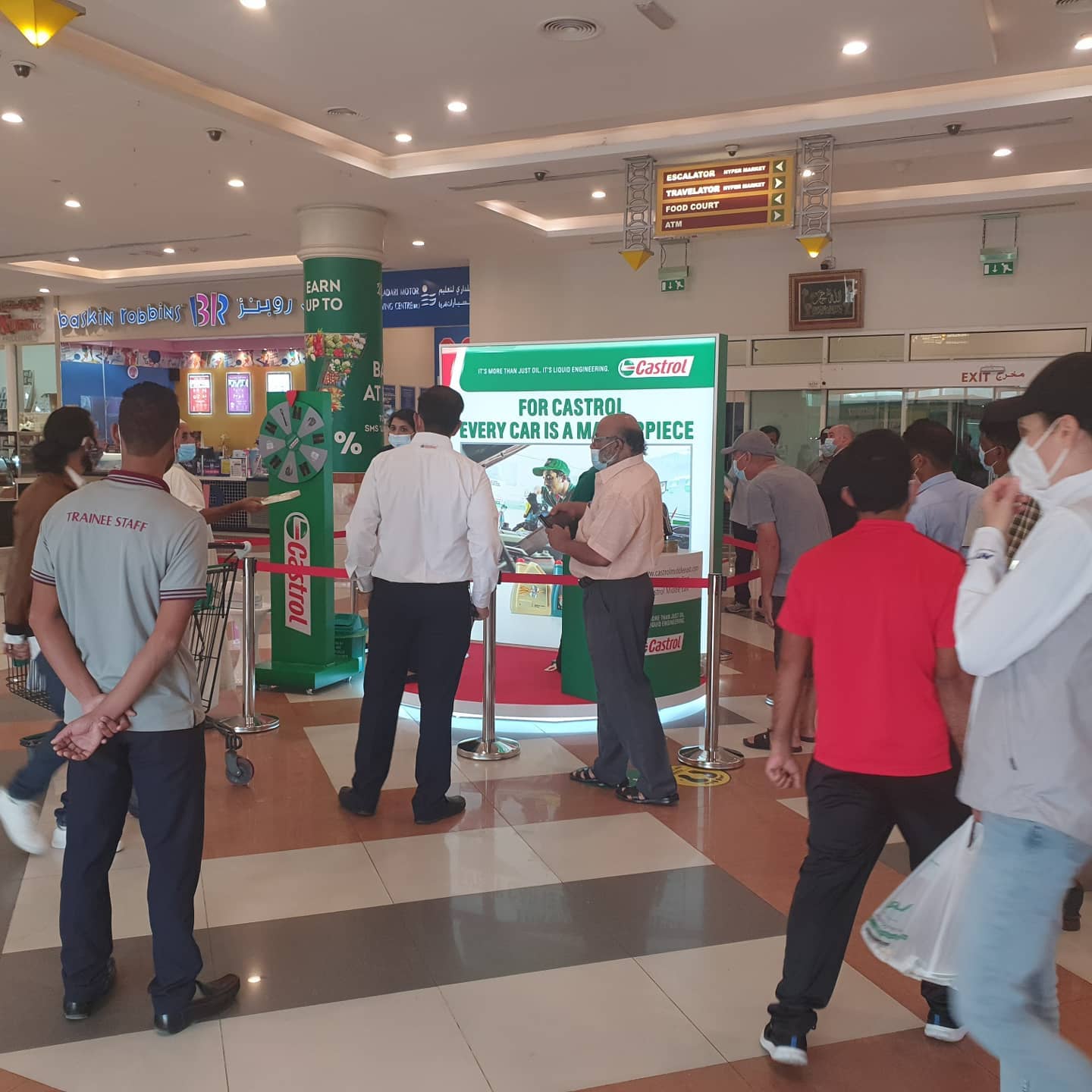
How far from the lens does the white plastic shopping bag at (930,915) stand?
6.77 feet

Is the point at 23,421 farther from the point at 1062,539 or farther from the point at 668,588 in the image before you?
the point at 1062,539

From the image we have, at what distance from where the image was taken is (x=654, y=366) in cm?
682

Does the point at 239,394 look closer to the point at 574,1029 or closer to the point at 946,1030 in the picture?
the point at 574,1029

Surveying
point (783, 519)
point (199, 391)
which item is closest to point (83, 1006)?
point (783, 519)

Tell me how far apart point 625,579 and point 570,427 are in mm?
3054

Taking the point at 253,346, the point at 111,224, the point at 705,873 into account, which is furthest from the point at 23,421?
the point at 705,873

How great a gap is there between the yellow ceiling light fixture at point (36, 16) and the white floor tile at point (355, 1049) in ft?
13.5

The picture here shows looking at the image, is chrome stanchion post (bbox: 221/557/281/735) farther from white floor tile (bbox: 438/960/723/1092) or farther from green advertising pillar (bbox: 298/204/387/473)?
green advertising pillar (bbox: 298/204/387/473)

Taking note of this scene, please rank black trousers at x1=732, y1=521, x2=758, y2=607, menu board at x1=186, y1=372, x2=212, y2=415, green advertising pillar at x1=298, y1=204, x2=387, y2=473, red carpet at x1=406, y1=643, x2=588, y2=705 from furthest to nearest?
menu board at x1=186, y1=372, x2=212, y2=415, green advertising pillar at x1=298, y1=204, x2=387, y2=473, black trousers at x1=732, y1=521, x2=758, y2=607, red carpet at x1=406, y1=643, x2=588, y2=705

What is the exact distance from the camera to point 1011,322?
10.8m

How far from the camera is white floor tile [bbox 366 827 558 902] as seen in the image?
3.54 meters

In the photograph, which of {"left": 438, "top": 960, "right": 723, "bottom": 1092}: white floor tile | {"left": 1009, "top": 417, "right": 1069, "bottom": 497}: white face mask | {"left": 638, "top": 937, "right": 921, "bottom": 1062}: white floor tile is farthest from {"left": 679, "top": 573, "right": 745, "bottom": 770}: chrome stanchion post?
{"left": 1009, "top": 417, "right": 1069, "bottom": 497}: white face mask

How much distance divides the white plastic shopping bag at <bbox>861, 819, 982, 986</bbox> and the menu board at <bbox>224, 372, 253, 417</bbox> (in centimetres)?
1906

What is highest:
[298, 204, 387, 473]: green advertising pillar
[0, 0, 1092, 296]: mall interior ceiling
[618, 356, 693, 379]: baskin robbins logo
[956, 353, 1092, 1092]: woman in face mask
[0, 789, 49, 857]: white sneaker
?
[0, 0, 1092, 296]: mall interior ceiling
